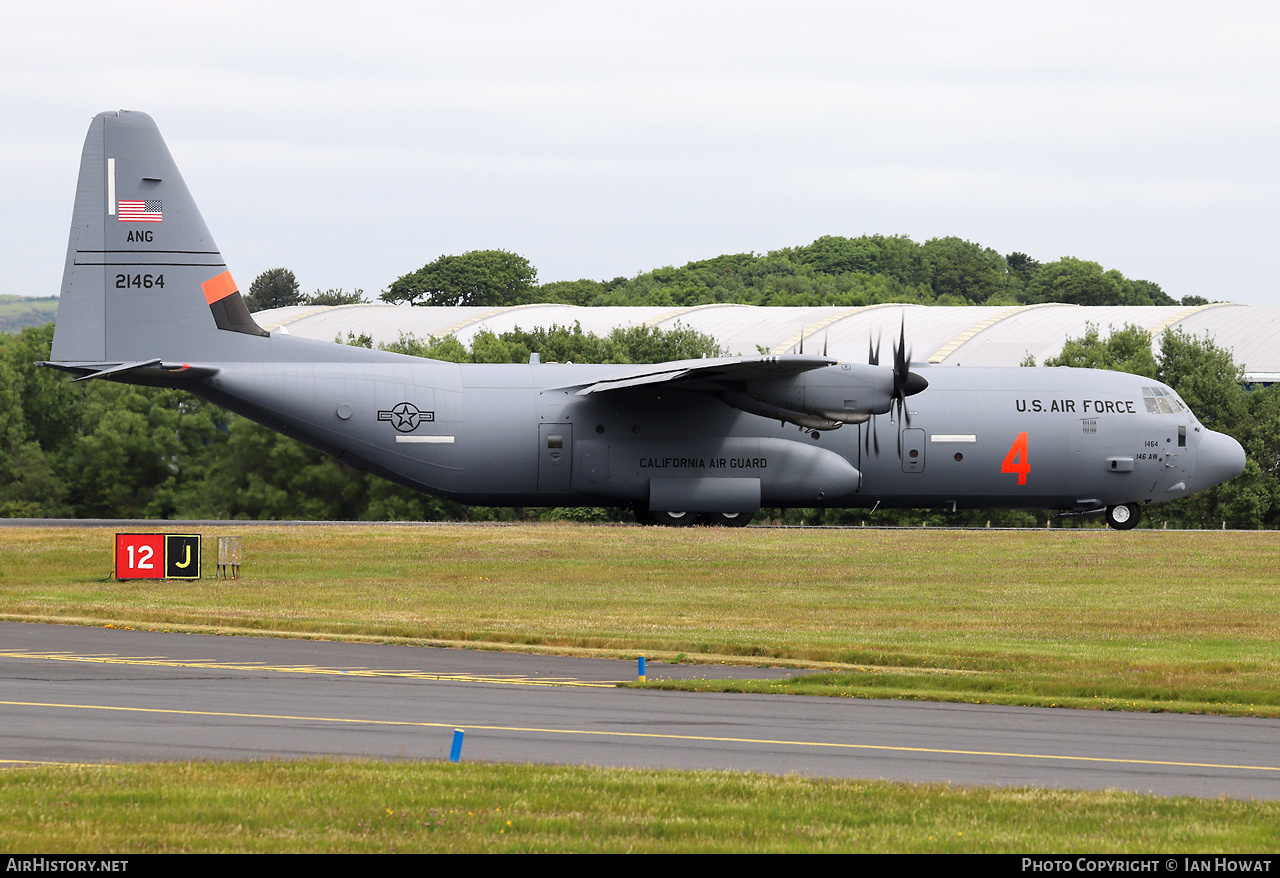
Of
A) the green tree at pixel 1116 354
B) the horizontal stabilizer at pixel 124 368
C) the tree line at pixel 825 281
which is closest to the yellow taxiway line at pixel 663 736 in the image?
the horizontal stabilizer at pixel 124 368

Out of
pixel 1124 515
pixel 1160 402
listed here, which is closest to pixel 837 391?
pixel 1160 402

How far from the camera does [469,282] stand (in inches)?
5531

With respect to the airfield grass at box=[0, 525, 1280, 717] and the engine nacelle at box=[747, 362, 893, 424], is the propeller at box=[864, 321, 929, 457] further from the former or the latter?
the airfield grass at box=[0, 525, 1280, 717]

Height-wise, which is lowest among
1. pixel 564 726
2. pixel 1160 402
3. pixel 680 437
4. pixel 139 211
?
pixel 564 726

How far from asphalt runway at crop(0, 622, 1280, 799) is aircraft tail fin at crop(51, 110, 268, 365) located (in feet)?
62.4

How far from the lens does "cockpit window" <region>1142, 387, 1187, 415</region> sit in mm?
39594

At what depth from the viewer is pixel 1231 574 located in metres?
32.0

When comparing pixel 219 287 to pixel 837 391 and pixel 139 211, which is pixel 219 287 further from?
pixel 837 391

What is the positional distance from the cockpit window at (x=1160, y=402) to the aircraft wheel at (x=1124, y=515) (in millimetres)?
2964

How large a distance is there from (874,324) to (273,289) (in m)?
99.7
